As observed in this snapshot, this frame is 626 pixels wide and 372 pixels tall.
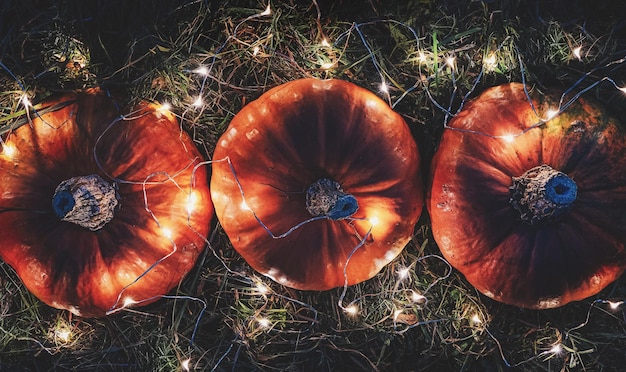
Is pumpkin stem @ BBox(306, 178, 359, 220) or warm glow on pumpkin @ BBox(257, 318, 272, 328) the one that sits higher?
pumpkin stem @ BBox(306, 178, 359, 220)

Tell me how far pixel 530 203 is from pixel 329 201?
2.90 feet

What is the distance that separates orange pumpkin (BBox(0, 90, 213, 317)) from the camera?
8.38 ft

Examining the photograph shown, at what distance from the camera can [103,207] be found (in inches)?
98.4

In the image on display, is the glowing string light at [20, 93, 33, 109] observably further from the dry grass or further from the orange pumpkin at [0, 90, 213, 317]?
the orange pumpkin at [0, 90, 213, 317]

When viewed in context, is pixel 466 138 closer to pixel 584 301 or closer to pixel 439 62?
pixel 439 62

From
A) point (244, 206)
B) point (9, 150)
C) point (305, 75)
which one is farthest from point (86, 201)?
point (305, 75)

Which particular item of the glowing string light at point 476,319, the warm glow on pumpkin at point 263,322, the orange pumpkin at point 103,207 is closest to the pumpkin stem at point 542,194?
the glowing string light at point 476,319

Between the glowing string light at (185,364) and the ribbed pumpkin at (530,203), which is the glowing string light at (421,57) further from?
the glowing string light at (185,364)

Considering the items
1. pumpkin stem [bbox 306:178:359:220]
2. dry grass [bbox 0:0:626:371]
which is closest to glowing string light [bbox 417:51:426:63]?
dry grass [bbox 0:0:626:371]

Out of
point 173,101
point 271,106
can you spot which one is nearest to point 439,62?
point 271,106

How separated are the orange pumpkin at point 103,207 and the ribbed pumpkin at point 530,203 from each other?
133cm

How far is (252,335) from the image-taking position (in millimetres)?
2988

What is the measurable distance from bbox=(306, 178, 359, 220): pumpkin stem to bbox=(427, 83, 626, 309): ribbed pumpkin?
0.52 meters

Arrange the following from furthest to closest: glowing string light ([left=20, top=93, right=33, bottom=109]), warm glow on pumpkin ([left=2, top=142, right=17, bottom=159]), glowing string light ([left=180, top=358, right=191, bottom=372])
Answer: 1. glowing string light ([left=180, top=358, right=191, bottom=372])
2. glowing string light ([left=20, top=93, right=33, bottom=109])
3. warm glow on pumpkin ([left=2, top=142, right=17, bottom=159])
